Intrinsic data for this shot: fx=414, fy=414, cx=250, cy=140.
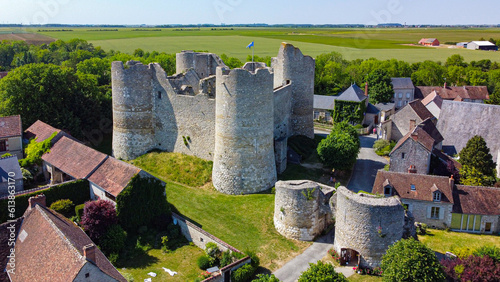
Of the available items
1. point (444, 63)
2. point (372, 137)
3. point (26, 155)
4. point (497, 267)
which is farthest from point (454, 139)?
point (444, 63)

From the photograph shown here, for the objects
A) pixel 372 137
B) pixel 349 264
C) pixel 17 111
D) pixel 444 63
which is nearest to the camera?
pixel 349 264

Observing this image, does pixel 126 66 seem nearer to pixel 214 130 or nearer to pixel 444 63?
pixel 214 130

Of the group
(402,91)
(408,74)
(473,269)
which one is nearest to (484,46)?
(408,74)

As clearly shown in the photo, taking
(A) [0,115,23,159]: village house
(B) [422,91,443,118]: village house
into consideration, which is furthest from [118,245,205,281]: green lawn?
(B) [422,91,443,118]: village house

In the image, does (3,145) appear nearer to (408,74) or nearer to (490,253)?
(490,253)

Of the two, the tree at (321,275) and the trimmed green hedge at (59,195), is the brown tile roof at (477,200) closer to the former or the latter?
the tree at (321,275)

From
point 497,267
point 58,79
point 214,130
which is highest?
point 58,79
